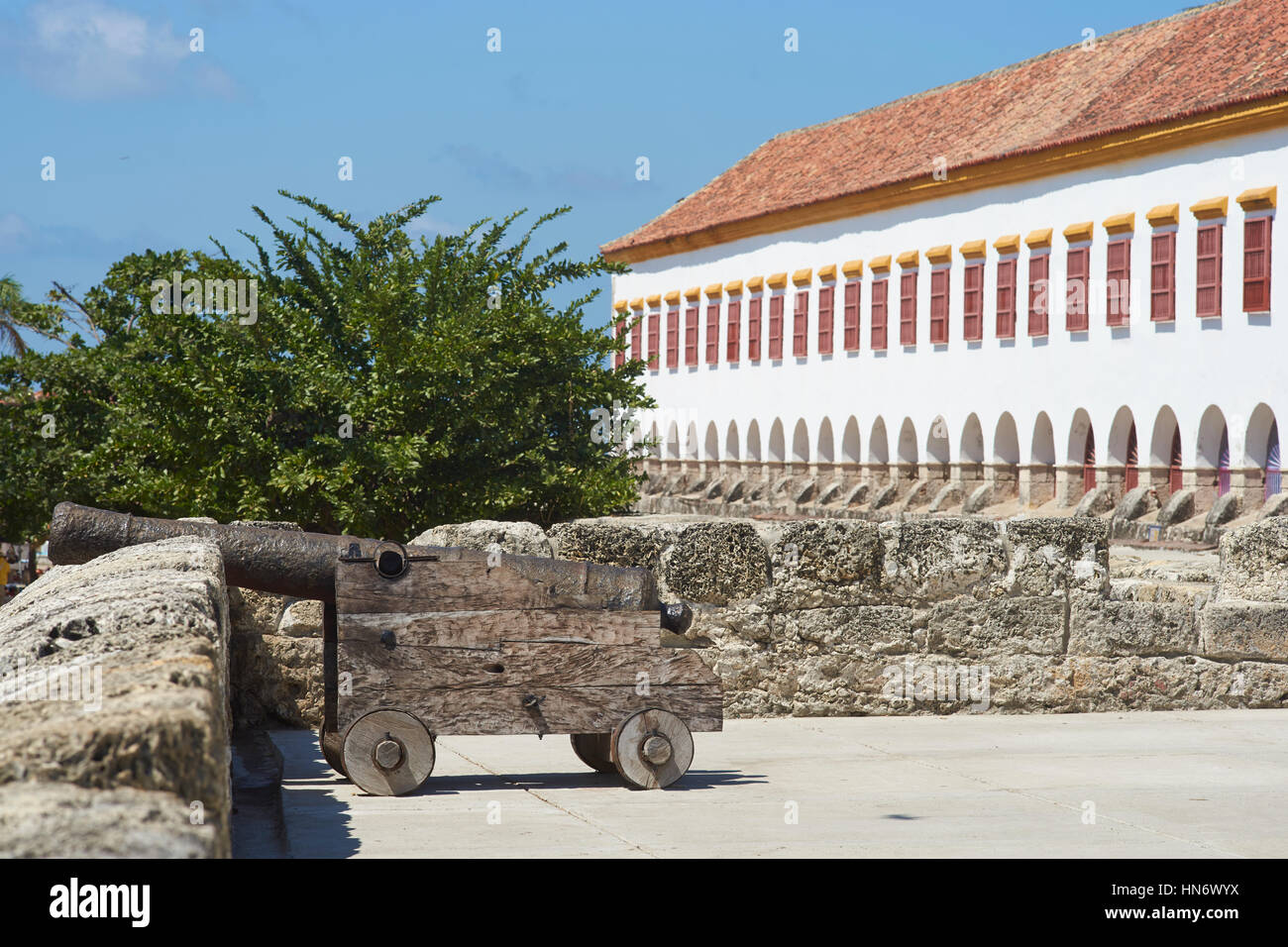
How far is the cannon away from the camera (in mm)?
6629

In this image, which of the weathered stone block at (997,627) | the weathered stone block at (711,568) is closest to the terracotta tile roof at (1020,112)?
the weathered stone block at (997,627)

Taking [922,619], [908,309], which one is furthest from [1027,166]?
[922,619]

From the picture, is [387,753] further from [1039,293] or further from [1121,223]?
[1039,293]

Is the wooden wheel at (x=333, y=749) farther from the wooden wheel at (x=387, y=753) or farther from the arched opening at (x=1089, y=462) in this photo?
the arched opening at (x=1089, y=462)

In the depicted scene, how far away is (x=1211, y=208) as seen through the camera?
113ft

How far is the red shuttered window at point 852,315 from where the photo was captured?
154 ft

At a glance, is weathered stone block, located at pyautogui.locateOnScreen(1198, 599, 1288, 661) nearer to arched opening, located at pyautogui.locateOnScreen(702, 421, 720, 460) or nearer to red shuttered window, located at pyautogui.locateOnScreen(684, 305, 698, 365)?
arched opening, located at pyautogui.locateOnScreen(702, 421, 720, 460)

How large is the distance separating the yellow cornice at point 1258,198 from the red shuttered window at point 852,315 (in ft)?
47.0

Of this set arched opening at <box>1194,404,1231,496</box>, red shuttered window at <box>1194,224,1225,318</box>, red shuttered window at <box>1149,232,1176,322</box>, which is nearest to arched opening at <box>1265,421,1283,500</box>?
arched opening at <box>1194,404,1231,496</box>

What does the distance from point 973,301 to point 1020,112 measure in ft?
15.9

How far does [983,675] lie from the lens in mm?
9070

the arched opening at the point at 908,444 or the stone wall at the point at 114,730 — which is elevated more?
the arched opening at the point at 908,444

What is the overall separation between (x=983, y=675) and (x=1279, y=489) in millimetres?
24910

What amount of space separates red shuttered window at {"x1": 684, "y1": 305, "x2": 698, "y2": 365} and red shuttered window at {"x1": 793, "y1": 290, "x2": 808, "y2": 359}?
18.4 ft
